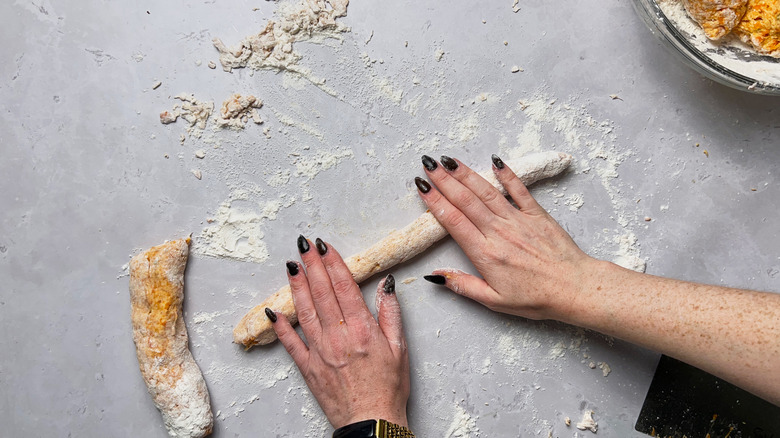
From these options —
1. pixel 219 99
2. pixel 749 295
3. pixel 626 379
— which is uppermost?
pixel 219 99

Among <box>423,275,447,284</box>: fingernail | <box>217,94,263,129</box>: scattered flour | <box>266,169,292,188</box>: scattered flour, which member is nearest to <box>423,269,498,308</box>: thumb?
<box>423,275,447,284</box>: fingernail

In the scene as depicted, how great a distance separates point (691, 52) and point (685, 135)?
13.8 inches

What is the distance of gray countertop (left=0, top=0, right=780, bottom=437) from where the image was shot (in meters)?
1.89

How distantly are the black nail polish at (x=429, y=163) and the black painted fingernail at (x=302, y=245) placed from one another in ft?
1.55

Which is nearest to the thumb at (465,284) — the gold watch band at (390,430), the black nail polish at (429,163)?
the black nail polish at (429,163)

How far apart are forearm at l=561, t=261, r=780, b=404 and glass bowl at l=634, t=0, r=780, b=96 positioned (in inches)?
25.9

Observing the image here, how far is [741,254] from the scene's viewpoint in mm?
1947

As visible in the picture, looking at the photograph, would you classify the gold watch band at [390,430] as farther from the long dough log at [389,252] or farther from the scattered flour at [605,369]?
the scattered flour at [605,369]

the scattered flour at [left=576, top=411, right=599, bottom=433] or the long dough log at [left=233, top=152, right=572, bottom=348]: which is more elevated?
the long dough log at [left=233, top=152, right=572, bottom=348]

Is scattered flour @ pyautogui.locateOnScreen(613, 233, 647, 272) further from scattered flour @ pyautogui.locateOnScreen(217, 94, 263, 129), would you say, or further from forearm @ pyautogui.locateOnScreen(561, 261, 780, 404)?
scattered flour @ pyautogui.locateOnScreen(217, 94, 263, 129)

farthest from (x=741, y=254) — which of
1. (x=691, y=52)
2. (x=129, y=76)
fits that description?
(x=129, y=76)

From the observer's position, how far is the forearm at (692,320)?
1.44 m

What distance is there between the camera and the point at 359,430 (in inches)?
66.4

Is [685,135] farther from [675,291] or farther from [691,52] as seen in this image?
[675,291]
